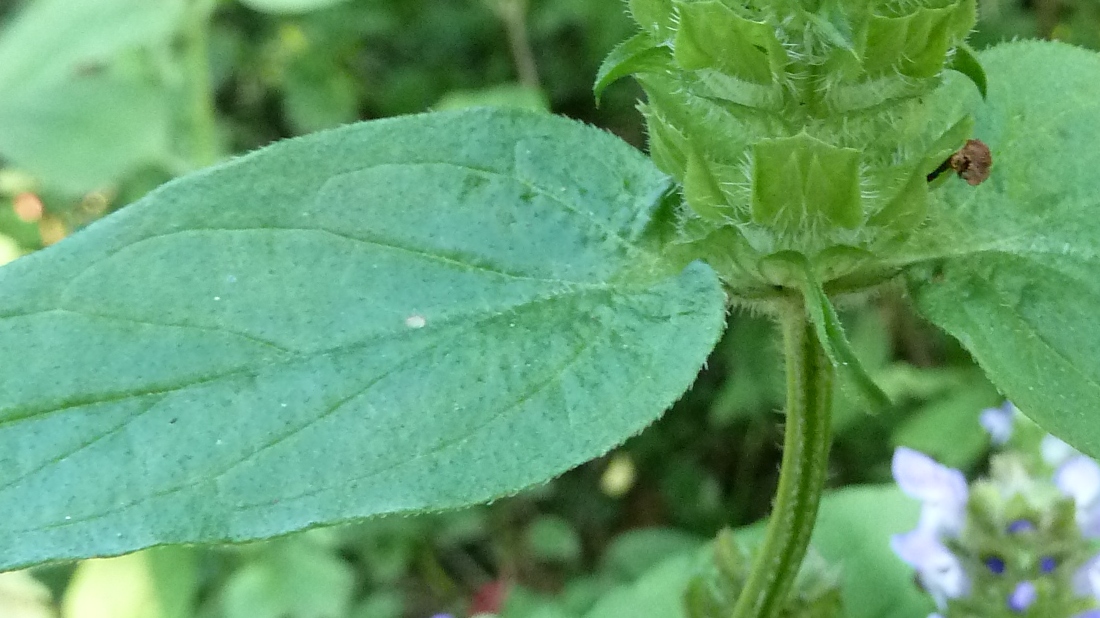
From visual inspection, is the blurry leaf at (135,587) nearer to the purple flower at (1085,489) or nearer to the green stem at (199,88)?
the green stem at (199,88)

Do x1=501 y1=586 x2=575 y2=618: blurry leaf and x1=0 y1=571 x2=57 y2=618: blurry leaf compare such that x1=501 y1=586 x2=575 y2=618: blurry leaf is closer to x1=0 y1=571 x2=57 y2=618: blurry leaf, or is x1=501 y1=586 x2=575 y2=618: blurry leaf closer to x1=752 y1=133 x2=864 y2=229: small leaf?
x1=0 y1=571 x2=57 y2=618: blurry leaf

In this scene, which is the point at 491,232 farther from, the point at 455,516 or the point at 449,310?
the point at 455,516

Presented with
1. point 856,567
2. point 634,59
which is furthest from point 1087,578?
point 634,59

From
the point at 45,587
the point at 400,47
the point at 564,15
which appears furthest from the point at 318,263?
the point at 400,47

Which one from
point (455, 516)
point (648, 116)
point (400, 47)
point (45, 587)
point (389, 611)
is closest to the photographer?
point (648, 116)

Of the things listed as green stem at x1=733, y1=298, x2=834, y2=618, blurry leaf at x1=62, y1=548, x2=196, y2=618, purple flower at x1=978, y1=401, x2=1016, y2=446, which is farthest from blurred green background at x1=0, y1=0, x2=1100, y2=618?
green stem at x1=733, y1=298, x2=834, y2=618

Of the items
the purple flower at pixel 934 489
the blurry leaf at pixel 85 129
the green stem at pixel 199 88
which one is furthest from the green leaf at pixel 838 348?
the blurry leaf at pixel 85 129

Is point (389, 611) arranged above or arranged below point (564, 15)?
below
